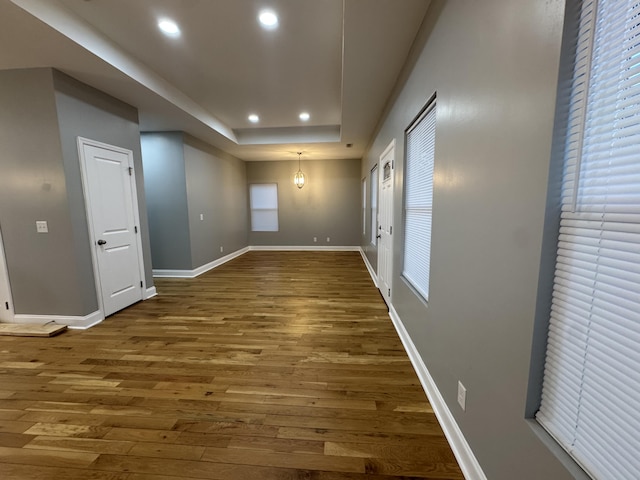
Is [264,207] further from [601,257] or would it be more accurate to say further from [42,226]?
[601,257]

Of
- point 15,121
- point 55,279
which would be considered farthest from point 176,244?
point 15,121

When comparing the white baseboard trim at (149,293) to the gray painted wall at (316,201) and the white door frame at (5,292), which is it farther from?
the gray painted wall at (316,201)

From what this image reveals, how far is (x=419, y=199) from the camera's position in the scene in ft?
7.56

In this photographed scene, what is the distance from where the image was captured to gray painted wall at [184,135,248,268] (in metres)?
5.17

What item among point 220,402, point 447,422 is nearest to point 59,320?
point 220,402

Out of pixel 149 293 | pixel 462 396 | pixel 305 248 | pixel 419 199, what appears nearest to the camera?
pixel 462 396

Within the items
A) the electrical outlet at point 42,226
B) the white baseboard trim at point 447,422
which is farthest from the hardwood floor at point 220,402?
the electrical outlet at point 42,226

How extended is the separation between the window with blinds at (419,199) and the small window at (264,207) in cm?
592

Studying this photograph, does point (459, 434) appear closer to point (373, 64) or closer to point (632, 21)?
point (632, 21)

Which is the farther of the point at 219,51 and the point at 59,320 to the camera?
the point at 59,320

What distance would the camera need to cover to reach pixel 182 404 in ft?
6.01

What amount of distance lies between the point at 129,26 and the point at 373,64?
2326 millimetres

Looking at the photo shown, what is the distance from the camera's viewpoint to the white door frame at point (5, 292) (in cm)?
292

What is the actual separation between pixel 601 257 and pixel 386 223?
2.92 metres
